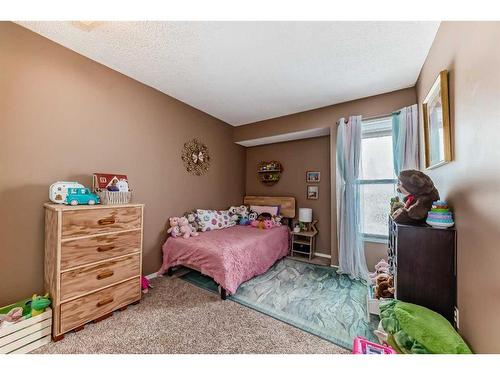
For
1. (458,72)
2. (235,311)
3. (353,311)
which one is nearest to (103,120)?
(235,311)

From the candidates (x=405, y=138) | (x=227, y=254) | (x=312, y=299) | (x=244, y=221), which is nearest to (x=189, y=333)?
(x=227, y=254)

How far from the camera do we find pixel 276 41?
1.68 meters

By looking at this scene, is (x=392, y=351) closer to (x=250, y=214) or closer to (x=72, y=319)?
(x=72, y=319)

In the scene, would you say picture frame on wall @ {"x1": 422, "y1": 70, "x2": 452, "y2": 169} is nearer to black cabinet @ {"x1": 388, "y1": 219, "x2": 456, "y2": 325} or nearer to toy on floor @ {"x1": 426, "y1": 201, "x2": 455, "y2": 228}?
toy on floor @ {"x1": 426, "y1": 201, "x2": 455, "y2": 228}

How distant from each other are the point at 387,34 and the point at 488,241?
1.69 meters

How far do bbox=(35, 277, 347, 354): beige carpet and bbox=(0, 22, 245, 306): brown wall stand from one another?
73 cm

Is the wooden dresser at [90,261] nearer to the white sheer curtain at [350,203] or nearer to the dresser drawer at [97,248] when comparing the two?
the dresser drawer at [97,248]

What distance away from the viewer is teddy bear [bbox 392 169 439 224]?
1292mm

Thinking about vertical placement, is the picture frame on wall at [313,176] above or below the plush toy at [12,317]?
above

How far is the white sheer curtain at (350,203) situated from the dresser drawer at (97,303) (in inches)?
101

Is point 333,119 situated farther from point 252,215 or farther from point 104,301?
point 104,301

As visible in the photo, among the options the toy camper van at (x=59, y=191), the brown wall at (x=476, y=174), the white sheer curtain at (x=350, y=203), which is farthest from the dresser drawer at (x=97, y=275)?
the white sheer curtain at (x=350, y=203)

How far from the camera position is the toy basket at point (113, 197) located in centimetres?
180

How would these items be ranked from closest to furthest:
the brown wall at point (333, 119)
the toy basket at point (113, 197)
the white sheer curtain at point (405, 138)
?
the toy basket at point (113, 197) < the white sheer curtain at point (405, 138) < the brown wall at point (333, 119)
